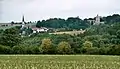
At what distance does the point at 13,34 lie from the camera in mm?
84875

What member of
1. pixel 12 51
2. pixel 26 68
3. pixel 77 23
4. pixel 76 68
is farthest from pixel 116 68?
pixel 77 23

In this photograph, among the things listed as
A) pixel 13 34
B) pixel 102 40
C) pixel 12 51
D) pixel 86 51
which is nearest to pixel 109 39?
pixel 102 40

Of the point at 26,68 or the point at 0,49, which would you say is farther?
the point at 0,49

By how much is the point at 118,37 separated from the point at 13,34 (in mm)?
28424

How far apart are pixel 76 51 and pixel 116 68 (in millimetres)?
38001

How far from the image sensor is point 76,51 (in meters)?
62.5

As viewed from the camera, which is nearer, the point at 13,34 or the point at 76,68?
the point at 76,68

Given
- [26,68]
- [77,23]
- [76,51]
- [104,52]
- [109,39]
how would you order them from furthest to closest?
[77,23] < [109,39] < [76,51] < [104,52] < [26,68]

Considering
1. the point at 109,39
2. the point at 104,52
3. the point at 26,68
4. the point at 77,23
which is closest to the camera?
the point at 26,68

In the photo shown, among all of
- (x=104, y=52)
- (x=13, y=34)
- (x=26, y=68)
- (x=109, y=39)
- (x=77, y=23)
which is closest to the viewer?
(x=26, y=68)

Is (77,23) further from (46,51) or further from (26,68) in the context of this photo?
(26,68)

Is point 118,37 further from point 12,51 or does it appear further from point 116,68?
point 116,68

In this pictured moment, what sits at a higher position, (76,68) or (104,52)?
(76,68)

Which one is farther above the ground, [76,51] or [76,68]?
[76,68]
